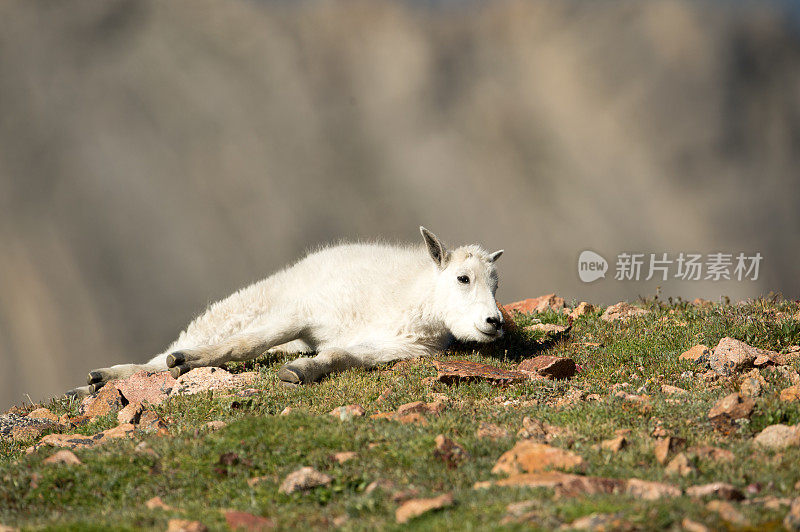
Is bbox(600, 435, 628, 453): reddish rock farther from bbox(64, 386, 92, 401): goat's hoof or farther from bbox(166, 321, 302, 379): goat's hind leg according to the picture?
bbox(64, 386, 92, 401): goat's hoof

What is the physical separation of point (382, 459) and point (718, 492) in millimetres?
2476

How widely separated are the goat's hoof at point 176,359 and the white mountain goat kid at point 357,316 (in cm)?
1

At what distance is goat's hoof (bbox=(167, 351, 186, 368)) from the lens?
948 cm

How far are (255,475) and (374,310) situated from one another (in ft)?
16.3

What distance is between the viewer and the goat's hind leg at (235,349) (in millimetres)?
9570

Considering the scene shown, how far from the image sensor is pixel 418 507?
461 centimetres

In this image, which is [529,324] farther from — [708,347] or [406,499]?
[406,499]

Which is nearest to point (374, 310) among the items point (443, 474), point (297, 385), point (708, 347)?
point (297, 385)

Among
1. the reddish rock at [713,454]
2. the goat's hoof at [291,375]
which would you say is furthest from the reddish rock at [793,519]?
the goat's hoof at [291,375]

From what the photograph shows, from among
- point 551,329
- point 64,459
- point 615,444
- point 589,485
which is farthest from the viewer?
point 551,329

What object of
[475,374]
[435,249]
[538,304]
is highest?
[435,249]

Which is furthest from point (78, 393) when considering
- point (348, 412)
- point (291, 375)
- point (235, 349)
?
point (348, 412)

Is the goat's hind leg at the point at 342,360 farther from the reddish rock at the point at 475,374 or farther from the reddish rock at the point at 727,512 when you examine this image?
the reddish rock at the point at 727,512

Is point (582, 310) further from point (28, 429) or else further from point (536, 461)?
point (28, 429)
